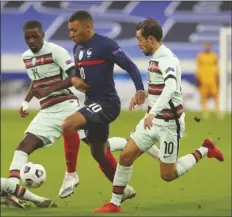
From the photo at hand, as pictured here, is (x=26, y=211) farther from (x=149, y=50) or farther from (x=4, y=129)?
(x=4, y=129)

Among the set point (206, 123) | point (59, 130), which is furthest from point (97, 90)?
point (206, 123)

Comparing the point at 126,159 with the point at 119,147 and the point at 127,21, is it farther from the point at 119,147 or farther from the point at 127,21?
the point at 127,21

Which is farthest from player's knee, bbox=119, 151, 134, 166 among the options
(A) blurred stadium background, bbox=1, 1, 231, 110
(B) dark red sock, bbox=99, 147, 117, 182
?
(A) blurred stadium background, bbox=1, 1, 231, 110

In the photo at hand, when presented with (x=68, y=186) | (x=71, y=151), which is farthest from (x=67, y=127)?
(x=71, y=151)

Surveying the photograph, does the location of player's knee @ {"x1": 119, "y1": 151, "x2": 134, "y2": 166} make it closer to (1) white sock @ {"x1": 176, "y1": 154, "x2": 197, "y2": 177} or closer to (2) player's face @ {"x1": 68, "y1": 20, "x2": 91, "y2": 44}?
(1) white sock @ {"x1": 176, "y1": 154, "x2": 197, "y2": 177}

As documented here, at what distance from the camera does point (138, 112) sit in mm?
24438

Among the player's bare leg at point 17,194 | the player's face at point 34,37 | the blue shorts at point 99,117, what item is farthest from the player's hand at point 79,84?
the player's bare leg at point 17,194

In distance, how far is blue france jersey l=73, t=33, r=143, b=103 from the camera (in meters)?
7.75

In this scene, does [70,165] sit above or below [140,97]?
below

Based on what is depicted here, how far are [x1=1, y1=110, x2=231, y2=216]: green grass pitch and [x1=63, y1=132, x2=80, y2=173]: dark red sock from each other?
351mm

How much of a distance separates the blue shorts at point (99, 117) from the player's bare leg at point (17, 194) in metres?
0.70

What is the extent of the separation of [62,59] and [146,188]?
2.23 metres

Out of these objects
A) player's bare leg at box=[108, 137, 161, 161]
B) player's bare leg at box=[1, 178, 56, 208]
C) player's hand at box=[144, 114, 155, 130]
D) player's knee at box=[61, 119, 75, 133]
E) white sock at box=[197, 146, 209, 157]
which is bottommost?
player's bare leg at box=[1, 178, 56, 208]

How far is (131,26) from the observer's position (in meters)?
27.9
